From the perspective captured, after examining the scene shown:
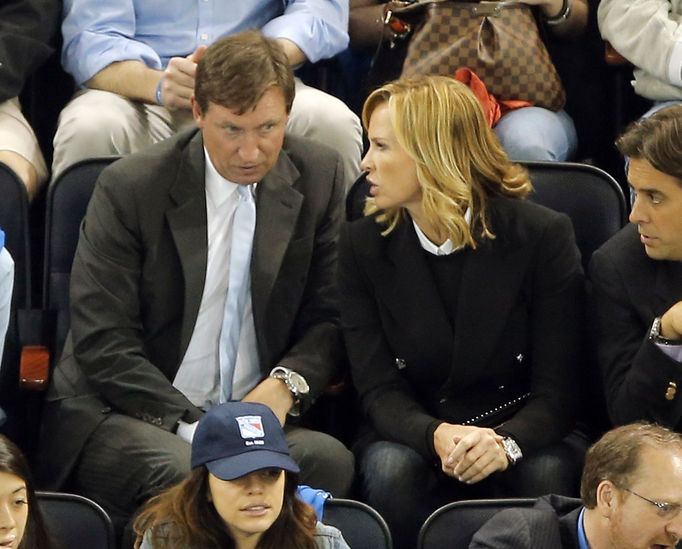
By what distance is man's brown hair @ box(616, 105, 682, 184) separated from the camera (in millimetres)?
3316

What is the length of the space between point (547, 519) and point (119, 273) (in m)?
1.13

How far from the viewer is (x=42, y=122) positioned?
4.51 metres

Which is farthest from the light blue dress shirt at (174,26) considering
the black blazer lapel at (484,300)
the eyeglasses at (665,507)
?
the eyeglasses at (665,507)

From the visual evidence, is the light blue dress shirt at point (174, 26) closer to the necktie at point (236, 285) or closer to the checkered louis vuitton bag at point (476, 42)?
the checkered louis vuitton bag at point (476, 42)

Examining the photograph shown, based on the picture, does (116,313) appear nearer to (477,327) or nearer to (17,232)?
(17,232)

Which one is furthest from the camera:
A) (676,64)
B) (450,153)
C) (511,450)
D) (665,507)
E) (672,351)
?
Answer: (676,64)

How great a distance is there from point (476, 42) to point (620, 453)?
143 cm

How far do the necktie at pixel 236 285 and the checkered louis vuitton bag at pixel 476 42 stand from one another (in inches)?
27.2

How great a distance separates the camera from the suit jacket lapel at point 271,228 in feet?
11.8

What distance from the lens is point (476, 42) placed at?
4082mm

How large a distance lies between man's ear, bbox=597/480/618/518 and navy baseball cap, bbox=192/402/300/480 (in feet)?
1.86

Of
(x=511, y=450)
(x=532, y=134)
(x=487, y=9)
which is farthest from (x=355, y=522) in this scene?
(x=487, y=9)

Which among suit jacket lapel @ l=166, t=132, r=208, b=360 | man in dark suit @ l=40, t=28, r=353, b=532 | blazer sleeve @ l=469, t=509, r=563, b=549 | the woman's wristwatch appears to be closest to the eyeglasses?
blazer sleeve @ l=469, t=509, r=563, b=549

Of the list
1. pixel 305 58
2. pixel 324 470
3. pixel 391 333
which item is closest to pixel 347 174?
pixel 305 58
